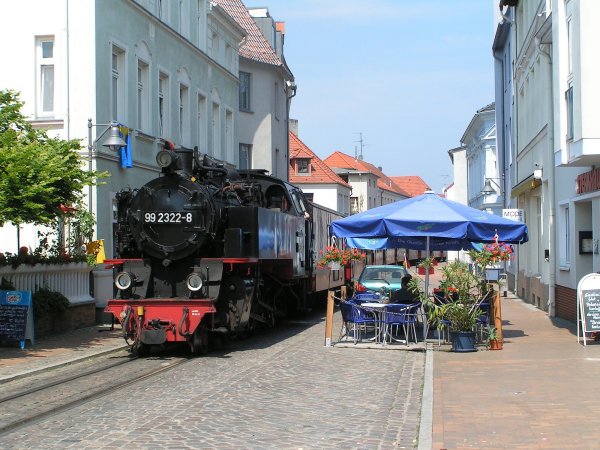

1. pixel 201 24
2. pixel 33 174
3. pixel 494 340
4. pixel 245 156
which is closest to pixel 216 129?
pixel 201 24

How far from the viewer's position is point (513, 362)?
12680mm

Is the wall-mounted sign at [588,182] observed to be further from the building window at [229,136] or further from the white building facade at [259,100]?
the white building facade at [259,100]

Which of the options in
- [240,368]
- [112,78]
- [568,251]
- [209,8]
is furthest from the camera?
[209,8]

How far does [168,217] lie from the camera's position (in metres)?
14.1

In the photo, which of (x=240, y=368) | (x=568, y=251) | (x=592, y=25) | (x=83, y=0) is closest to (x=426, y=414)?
(x=240, y=368)

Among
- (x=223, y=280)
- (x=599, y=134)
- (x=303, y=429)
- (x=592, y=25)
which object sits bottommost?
(x=303, y=429)

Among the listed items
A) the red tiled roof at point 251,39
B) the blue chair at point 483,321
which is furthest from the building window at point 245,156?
the blue chair at point 483,321

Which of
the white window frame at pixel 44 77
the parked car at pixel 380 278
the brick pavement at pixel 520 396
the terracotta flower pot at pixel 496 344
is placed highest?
the white window frame at pixel 44 77

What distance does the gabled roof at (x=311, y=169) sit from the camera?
6400 cm

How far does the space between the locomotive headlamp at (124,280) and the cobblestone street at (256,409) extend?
1.69m

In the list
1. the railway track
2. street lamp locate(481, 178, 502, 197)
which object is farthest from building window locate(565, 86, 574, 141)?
street lamp locate(481, 178, 502, 197)

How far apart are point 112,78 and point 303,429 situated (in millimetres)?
14530

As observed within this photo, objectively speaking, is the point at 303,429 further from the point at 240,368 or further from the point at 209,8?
the point at 209,8

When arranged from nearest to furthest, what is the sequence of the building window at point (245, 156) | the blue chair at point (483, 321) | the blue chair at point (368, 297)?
the blue chair at point (483, 321), the blue chair at point (368, 297), the building window at point (245, 156)
